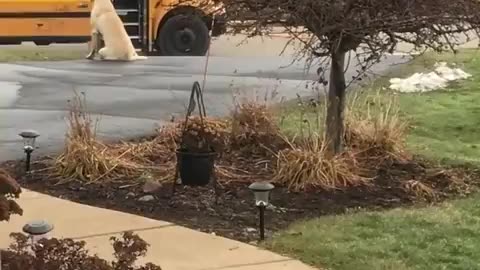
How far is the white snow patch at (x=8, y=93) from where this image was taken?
1225cm

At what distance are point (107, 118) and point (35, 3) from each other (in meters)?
7.64

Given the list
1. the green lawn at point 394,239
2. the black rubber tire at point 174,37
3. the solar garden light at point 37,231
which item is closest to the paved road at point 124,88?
the black rubber tire at point 174,37

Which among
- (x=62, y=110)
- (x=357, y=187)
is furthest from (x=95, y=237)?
(x=62, y=110)

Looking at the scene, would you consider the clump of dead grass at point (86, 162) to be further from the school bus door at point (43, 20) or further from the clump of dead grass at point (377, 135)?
the school bus door at point (43, 20)

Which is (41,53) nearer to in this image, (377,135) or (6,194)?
(377,135)

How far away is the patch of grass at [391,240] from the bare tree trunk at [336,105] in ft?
4.15

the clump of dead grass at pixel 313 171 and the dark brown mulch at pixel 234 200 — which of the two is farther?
the clump of dead grass at pixel 313 171

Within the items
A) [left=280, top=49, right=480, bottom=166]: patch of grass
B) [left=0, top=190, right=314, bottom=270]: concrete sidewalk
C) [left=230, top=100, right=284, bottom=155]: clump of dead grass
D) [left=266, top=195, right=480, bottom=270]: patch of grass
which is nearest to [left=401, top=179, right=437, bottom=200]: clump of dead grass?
[left=266, top=195, right=480, bottom=270]: patch of grass

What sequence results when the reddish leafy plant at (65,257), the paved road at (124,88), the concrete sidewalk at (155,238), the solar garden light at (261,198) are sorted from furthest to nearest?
the paved road at (124,88)
the solar garden light at (261,198)
the concrete sidewalk at (155,238)
the reddish leafy plant at (65,257)

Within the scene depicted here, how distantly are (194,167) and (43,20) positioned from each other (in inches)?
450

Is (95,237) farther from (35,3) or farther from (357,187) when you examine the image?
(35,3)

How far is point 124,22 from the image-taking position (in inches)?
775

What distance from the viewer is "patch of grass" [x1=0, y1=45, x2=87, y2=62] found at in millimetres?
18453

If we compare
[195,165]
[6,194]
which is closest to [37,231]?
[6,194]
